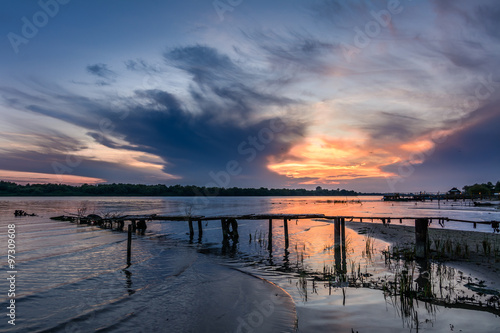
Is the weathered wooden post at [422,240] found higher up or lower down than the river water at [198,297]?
higher up

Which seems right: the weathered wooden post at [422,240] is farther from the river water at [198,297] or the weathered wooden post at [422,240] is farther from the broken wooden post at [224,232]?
the broken wooden post at [224,232]

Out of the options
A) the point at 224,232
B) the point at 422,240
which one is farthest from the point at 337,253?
the point at 224,232

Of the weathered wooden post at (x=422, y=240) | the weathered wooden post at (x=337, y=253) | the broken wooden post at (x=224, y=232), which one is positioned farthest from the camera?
the broken wooden post at (x=224, y=232)

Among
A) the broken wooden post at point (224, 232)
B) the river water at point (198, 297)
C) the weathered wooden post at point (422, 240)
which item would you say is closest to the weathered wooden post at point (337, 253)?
the river water at point (198, 297)

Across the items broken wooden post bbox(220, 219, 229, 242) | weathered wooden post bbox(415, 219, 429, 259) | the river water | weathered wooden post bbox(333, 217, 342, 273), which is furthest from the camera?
broken wooden post bbox(220, 219, 229, 242)

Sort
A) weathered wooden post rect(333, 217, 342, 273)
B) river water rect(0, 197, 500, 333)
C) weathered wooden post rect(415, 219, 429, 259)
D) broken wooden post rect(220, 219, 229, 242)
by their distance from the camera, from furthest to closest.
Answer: broken wooden post rect(220, 219, 229, 242), weathered wooden post rect(415, 219, 429, 259), weathered wooden post rect(333, 217, 342, 273), river water rect(0, 197, 500, 333)

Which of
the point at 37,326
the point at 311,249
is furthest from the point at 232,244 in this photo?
the point at 37,326

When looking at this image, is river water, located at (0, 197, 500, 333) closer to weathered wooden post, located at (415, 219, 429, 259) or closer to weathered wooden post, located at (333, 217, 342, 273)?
weathered wooden post, located at (333, 217, 342, 273)

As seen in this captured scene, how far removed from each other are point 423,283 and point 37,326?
15.3 metres

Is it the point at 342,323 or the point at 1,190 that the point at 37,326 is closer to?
the point at 342,323

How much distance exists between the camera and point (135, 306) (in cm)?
1152

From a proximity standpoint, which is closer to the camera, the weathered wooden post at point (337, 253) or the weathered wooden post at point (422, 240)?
the weathered wooden post at point (337, 253)

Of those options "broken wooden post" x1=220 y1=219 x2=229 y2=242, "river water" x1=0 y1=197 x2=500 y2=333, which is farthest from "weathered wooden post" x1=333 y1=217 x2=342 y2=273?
"broken wooden post" x1=220 y1=219 x2=229 y2=242

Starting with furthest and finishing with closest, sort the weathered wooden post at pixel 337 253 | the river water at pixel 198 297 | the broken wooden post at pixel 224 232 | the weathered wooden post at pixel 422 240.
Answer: the broken wooden post at pixel 224 232 → the weathered wooden post at pixel 422 240 → the weathered wooden post at pixel 337 253 → the river water at pixel 198 297
